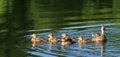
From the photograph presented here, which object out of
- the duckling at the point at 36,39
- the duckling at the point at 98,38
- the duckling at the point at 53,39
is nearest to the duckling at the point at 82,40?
the duckling at the point at 98,38

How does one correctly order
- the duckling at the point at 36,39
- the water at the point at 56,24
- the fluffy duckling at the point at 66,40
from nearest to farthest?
the water at the point at 56,24, the fluffy duckling at the point at 66,40, the duckling at the point at 36,39

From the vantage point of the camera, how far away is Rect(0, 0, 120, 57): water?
21.8 meters

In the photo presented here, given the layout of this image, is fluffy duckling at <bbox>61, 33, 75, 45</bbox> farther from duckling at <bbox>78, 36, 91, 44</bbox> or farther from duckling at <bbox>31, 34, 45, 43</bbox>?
duckling at <bbox>31, 34, 45, 43</bbox>

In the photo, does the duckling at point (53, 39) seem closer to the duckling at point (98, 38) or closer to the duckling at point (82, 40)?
the duckling at point (82, 40)

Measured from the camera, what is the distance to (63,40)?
23.3m

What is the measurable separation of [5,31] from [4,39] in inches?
85.5

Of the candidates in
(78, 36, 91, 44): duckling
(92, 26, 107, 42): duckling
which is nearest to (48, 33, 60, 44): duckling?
(78, 36, 91, 44): duckling

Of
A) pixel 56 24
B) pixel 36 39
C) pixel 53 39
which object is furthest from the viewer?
pixel 56 24

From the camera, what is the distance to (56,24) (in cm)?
2981

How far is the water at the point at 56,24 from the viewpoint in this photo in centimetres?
2180

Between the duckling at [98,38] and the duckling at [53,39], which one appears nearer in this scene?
the duckling at [53,39]

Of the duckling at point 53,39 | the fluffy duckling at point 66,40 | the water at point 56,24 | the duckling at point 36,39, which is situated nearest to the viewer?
the water at point 56,24

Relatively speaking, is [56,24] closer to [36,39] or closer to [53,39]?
[36,39]

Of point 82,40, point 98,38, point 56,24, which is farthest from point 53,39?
point 56,24
